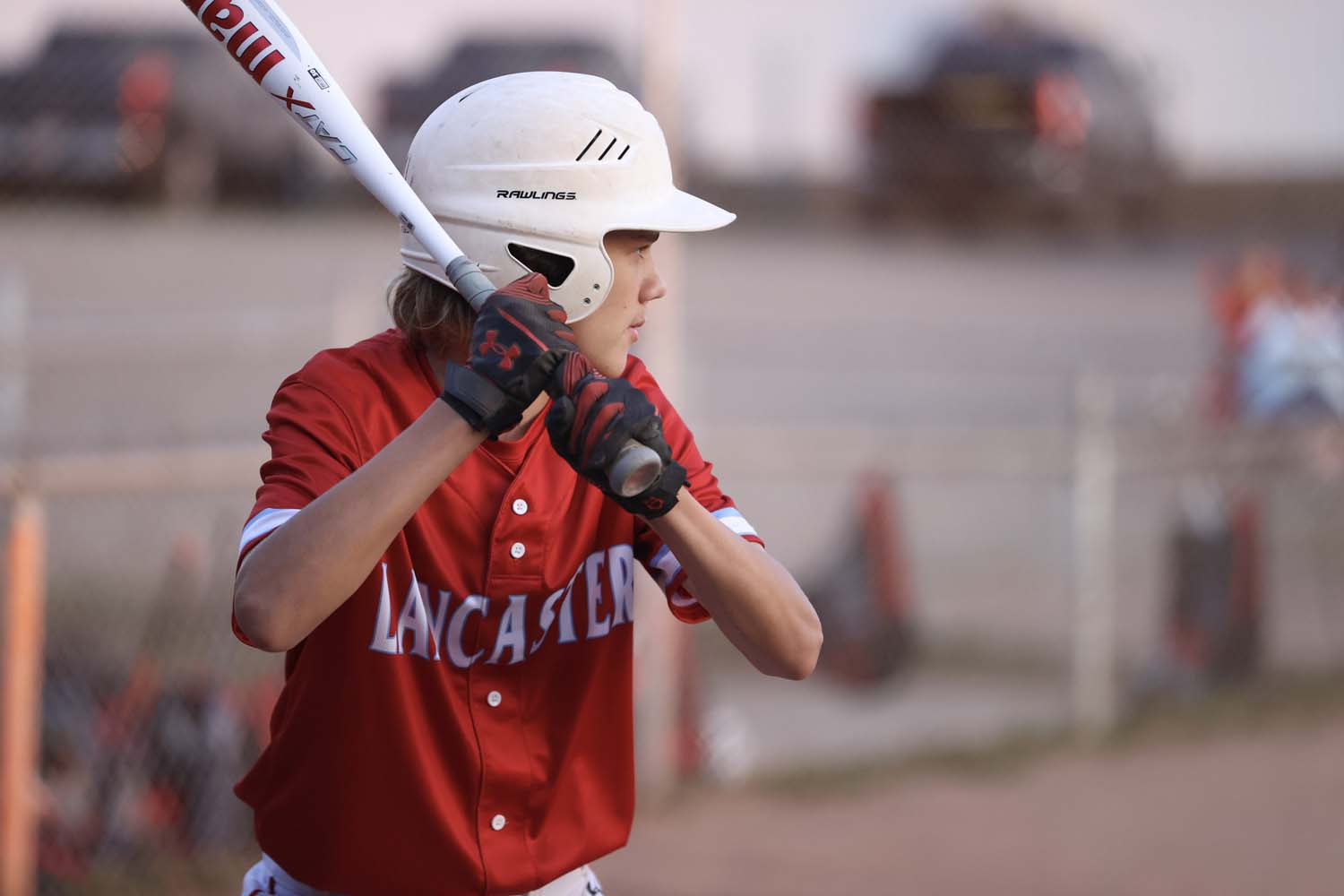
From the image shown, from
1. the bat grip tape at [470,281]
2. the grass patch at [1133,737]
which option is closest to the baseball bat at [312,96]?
the bat grip tape at [470,281]

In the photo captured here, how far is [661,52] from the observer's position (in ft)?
19.9

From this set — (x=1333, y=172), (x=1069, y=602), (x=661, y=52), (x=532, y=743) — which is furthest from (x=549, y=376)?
(x=1333, y=172)

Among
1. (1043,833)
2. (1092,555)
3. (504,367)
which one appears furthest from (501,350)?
(1092,555)

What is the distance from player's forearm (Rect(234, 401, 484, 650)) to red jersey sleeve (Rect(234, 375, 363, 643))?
59 mm

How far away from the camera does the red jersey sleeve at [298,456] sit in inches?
79.7

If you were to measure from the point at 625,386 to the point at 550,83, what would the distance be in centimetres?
55

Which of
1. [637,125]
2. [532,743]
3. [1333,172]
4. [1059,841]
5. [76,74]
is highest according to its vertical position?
[1333,172]

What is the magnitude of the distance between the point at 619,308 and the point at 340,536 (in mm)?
558

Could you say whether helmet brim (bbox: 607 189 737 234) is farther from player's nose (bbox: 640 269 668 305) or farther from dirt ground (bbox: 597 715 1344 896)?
dirt ground (bbox: 597 715 1344 896)

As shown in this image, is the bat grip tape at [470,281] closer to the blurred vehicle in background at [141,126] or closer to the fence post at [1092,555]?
the blurred vehicle in background at [141,126]

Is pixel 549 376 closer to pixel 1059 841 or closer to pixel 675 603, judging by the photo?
pixel 675 603

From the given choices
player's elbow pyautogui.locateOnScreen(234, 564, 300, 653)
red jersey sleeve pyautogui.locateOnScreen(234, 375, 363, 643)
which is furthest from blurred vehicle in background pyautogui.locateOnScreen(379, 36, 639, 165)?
player's elbow pyautogui.locateOnScreen(234, 564, 300, 653)

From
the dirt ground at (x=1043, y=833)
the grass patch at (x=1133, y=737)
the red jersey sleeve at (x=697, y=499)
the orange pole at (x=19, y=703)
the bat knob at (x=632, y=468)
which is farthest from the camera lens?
the grass patch at (x=1133, y=737)

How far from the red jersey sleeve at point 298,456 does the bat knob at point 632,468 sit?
41 cm
